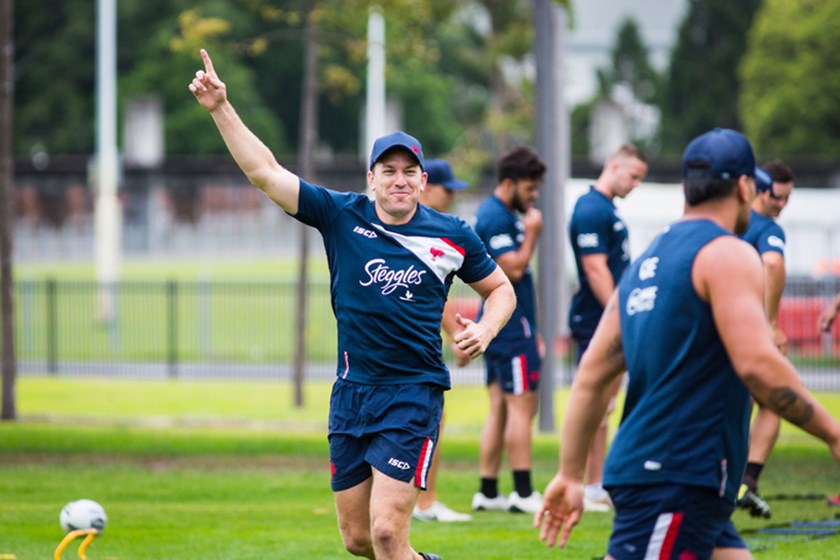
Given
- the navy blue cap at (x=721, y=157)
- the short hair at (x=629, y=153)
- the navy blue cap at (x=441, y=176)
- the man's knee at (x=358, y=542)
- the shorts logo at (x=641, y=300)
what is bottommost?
the man's knee at (x=358, y=542)

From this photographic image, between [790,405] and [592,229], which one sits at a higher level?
[592,229]

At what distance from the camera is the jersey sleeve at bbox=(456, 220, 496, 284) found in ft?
22.1

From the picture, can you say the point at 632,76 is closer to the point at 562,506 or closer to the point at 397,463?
the point at 397,463

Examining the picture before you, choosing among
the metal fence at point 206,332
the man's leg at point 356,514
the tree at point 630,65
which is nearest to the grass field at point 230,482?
the man's leg at point 356,514

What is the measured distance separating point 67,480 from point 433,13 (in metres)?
10.7

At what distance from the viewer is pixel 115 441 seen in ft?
48.7

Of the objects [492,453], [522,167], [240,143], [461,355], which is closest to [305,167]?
[522,167]

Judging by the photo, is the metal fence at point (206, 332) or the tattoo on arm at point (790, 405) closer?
the tattoo on arm at point (790, 405)

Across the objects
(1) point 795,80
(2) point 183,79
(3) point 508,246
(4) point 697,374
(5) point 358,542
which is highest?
(2) point 183,79

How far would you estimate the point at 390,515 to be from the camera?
6297 millimetres

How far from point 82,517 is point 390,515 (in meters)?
2.97

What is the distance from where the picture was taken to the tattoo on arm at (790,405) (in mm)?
4609

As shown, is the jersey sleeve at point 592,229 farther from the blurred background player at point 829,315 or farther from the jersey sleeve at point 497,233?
the blurred background player at point 829,315

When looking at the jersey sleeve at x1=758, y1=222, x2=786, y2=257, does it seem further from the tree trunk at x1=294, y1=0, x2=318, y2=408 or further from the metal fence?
the metal fence
